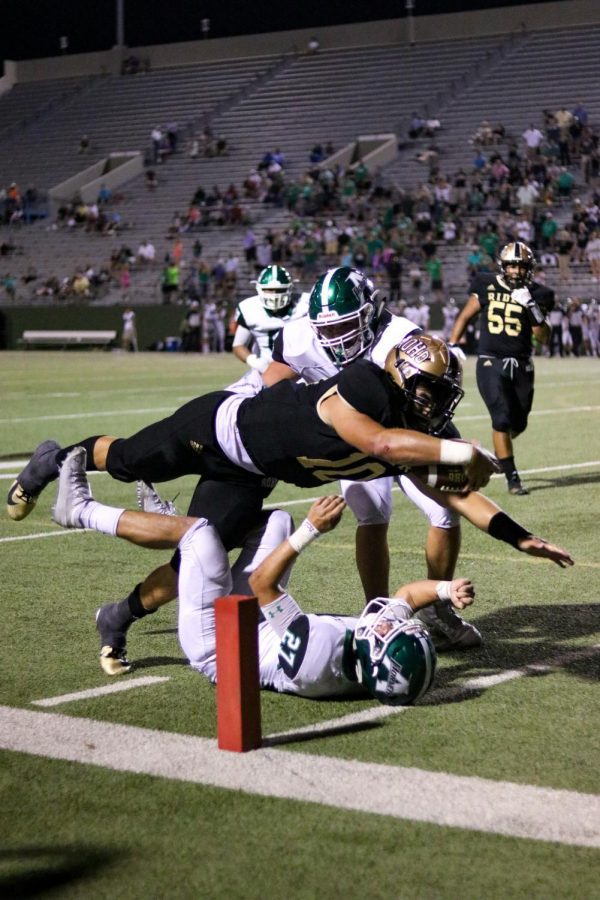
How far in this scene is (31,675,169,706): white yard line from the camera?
4.70 metres

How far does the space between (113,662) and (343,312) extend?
1618mm

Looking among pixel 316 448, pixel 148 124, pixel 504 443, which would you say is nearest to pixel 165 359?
pixel 148 124

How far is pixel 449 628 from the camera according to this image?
17.7ft

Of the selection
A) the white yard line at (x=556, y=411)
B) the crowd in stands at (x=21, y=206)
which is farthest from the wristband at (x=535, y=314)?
the crowd in stands at (x=21, y=206)

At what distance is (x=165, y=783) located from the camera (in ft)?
12.5

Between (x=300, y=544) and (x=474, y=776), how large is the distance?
39.6 inches

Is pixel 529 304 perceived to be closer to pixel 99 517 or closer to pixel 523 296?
pixel 523 296

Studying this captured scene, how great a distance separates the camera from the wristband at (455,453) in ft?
14.3

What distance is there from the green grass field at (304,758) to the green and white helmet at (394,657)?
13cm

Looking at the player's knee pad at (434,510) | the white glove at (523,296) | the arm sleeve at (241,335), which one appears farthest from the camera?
the arm sleeve at (241,335)

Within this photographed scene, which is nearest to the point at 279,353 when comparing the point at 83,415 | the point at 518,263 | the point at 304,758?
the point at 304,758

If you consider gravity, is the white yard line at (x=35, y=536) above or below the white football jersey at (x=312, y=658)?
below

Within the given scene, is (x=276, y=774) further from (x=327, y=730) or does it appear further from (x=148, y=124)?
(x=148, y=124)

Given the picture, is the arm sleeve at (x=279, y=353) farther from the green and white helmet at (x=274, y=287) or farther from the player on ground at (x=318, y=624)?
the green and white helmet at (x=274, y=287)
